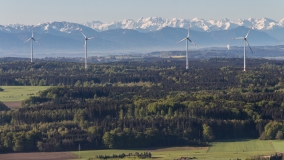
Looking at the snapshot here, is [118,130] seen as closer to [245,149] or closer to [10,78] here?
[245,149]

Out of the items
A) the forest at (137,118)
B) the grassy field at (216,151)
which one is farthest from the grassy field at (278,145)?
the forest at (137,118)

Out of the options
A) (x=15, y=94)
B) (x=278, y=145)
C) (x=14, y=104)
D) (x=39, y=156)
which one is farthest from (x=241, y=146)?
(x=15, y=94)

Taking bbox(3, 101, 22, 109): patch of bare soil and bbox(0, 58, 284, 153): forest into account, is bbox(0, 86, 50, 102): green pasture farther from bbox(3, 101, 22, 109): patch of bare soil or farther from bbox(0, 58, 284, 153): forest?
bbox(3, 101, 22, 109): patch of bare soil

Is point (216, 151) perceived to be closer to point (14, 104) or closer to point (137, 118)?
point (137, 118)

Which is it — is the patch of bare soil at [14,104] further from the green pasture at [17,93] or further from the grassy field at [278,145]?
the grassy field at [278,145]

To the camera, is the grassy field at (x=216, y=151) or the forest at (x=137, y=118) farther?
the forest at (x=137, y=118)

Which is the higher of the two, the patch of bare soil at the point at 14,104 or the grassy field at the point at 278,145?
the patch of bare soil at the point at 14,104

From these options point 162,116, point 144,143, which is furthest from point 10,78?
point 144,143

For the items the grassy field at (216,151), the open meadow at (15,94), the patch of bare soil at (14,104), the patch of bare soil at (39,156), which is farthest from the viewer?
the open meadow at (15,94)
